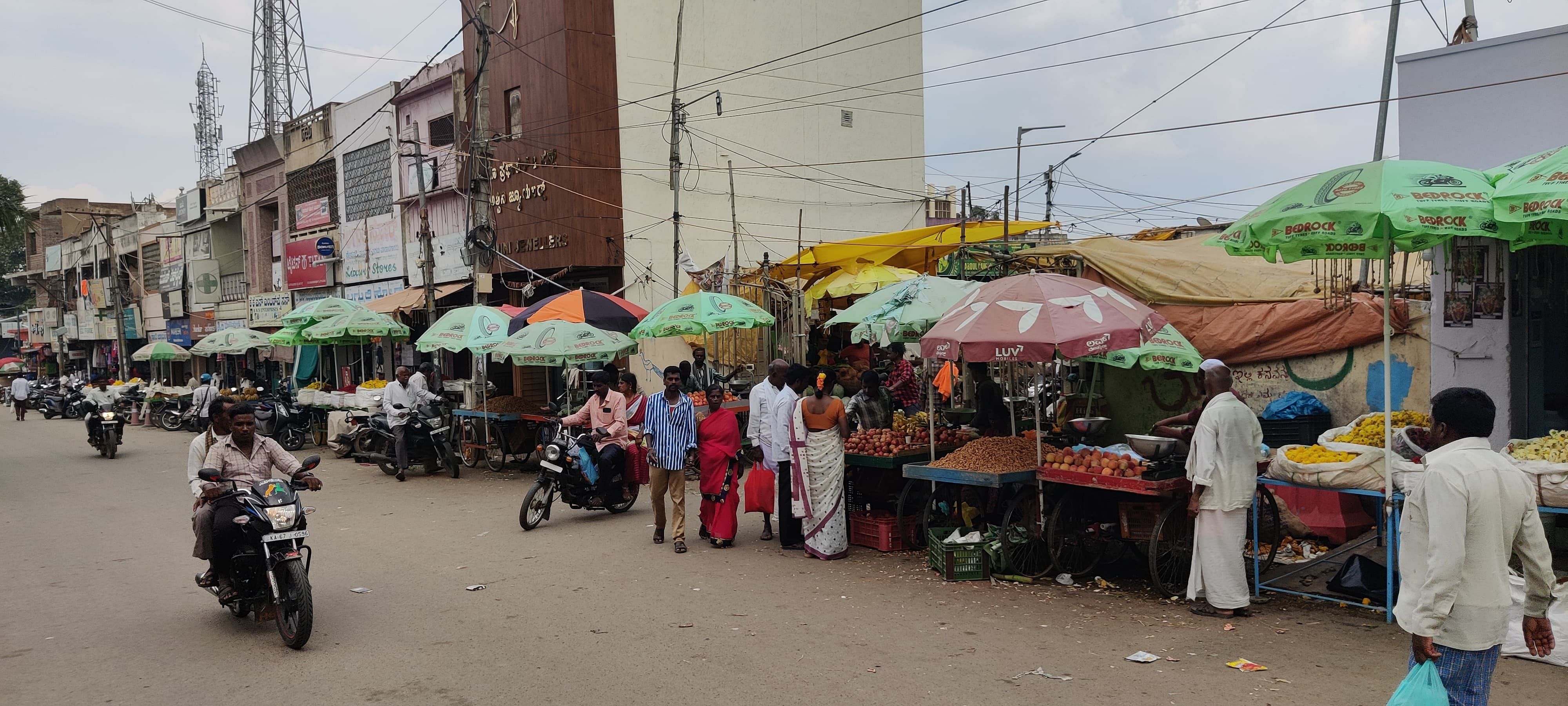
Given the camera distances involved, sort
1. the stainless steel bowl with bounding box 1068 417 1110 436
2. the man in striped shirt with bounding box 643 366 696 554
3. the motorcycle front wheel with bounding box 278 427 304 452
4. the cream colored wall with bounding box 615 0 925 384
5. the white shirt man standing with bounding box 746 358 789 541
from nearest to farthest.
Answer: the stainless steel bowl with bounding box 1068 417 1110 436, the man in striped shirt with bounding box 643 366 696 554, the white shirt man standing with bounding box 746 358 789 541, the motorcycle front wheel with bounding box 278 427 304 452, the cream colored wall with bounding box 615 0 925 384

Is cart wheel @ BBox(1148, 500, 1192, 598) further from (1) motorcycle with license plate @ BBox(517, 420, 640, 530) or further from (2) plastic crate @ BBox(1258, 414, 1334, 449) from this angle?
(1) motorcycle with license plate @ BBox(517, 420, 640, 530)

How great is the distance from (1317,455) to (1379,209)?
2149 mm

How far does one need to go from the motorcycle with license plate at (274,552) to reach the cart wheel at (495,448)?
9665 mm

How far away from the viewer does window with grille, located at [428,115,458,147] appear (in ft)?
83.4

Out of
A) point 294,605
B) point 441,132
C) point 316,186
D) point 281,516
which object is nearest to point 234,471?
point 281,516

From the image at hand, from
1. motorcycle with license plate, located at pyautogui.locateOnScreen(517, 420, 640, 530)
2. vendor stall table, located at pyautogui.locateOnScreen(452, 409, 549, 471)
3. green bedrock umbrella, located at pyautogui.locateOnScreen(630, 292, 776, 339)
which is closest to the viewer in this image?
motorcycle with license plate, located at pyautogui.locateOnScreen(517, 420, 640, 530)

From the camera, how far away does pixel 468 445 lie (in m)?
17.4

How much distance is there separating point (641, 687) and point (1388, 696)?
4.11m

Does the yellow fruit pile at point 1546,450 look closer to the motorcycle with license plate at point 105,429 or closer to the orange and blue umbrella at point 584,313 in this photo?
the orange and blue umbrella at point 584,313

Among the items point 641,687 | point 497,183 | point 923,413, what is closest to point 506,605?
point 641,687

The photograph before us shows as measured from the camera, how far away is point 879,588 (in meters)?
8.33

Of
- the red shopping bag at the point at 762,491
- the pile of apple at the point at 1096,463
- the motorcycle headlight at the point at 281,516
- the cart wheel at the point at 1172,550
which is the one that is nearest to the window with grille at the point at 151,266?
the red shopping bag at the point at 762,491

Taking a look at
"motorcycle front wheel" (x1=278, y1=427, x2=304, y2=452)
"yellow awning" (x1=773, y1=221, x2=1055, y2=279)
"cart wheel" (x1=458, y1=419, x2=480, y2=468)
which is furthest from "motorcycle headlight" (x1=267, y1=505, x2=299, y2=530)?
"motorcycle front wheel" (x1=278, y1=427, x2=304, y2=452)

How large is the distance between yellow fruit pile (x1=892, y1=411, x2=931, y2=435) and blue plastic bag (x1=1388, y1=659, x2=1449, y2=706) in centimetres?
643
